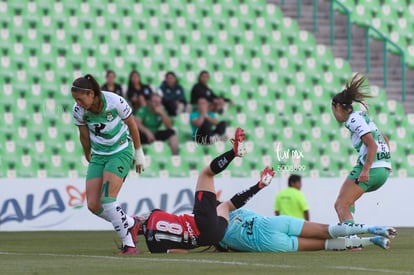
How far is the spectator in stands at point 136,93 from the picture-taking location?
1986 cm

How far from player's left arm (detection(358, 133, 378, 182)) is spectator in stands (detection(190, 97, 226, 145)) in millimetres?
7712

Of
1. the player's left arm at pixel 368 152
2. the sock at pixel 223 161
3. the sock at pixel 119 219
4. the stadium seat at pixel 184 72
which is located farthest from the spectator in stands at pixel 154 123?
the sock at pixel 223 161

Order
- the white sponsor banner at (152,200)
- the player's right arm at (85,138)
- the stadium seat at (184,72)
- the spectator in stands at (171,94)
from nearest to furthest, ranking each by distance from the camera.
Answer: the player's right arm at (85,138) < the white sponsor banner at (152,200) < the stadium seat at (184,72) < the spectator in stands at (171,94)

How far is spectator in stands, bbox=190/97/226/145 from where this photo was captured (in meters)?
20.1

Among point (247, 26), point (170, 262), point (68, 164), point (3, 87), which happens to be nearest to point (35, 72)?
point (3, 87)

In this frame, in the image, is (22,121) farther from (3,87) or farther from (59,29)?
(59,29)

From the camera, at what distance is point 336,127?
21812 millimetres

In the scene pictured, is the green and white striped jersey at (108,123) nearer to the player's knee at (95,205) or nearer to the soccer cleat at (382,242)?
the player's knee at (95,205)

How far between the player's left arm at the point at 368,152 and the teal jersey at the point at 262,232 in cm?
150

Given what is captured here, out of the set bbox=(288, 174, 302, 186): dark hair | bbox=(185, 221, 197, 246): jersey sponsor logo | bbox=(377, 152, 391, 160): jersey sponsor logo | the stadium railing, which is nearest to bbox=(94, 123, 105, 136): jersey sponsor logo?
bbox=(185, 221, 197, 246): jersey sponsor logo

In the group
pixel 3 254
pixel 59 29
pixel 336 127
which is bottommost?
pixel 3 254

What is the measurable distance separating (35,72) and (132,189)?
338cm

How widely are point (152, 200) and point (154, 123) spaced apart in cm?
174

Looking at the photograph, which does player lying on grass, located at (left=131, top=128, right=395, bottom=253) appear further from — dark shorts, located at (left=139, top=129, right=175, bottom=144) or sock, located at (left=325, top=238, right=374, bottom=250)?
dark shorts, located at (left=139, top=129, right=175, bottom=144)
